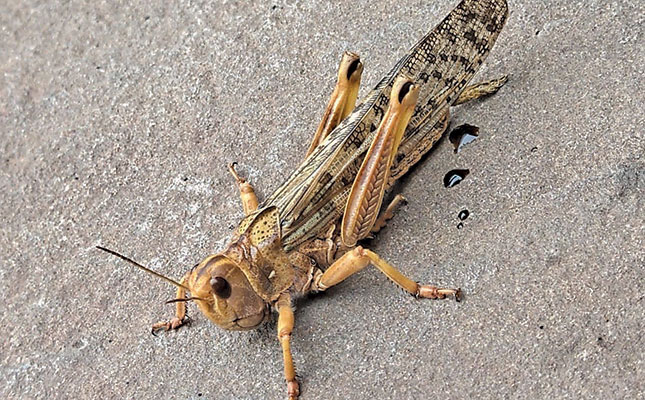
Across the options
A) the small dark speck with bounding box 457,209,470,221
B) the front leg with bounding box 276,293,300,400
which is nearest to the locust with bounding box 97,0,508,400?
the front leg with bounding box 276,293,300,400

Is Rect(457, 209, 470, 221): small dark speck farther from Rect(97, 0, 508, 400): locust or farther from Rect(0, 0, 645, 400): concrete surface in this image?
Rect(97, 0, 508, 400): locust

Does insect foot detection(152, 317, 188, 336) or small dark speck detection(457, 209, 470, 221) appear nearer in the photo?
small dark speck detection(457, 209, 470, 221)

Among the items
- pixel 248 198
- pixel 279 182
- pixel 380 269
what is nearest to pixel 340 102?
pixel 279 182

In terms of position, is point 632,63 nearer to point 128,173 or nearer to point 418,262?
point 418,262

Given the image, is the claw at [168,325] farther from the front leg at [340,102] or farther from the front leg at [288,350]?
the front leg at [340,102]

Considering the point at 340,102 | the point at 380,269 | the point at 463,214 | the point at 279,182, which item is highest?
the point at 340,102

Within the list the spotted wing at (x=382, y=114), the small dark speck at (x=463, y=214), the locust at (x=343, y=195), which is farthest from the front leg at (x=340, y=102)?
the small dark speck at (x=463, y=214)

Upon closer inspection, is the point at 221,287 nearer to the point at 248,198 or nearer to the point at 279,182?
the point at 248,198
